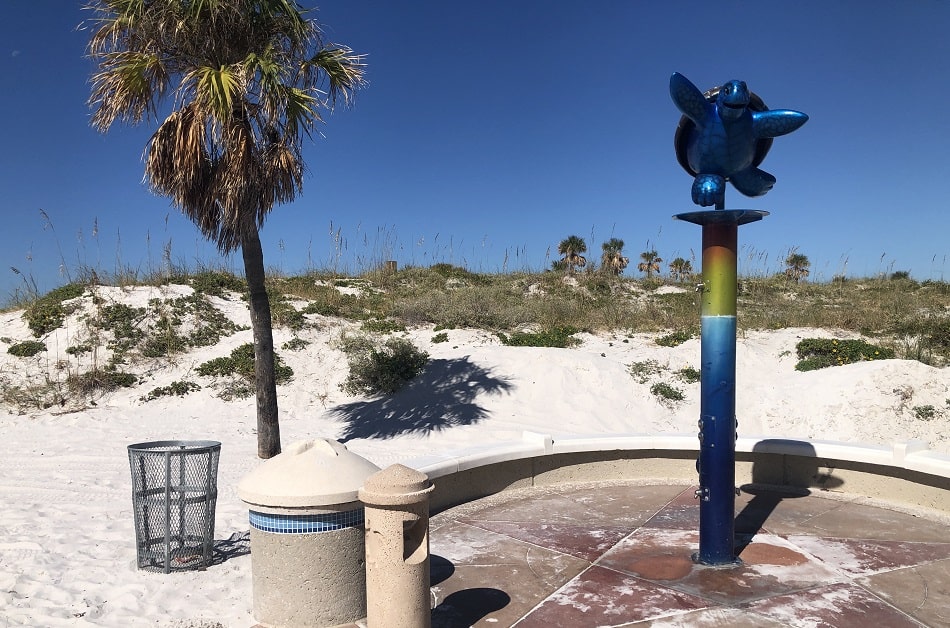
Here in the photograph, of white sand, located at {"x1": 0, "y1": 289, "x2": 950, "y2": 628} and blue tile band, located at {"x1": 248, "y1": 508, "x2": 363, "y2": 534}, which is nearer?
blue tile band, located at {"x1": 248, "y1": 508, "x2": 363, "y2": 534}

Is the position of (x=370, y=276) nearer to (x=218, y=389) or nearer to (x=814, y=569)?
(x=218, y=389)

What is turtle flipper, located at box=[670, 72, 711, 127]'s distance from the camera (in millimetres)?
4809

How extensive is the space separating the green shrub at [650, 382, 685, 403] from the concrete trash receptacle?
11112mm

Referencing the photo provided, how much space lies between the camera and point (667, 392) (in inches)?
566

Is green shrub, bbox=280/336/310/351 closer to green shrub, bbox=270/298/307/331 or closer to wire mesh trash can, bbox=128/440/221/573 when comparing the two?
green shrub, bbox=270/298/307/331

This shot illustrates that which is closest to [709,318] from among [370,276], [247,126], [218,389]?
[247,126]

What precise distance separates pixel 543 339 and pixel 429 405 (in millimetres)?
4497

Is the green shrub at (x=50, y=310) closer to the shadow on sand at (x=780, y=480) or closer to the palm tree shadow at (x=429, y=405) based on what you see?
the palm tree shadow at (x=429, y=405)

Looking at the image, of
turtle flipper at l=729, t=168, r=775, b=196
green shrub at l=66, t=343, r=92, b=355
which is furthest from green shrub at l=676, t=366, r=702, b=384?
green shrub at l=66, t=343, r=92, b=355

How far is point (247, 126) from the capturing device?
8.82m

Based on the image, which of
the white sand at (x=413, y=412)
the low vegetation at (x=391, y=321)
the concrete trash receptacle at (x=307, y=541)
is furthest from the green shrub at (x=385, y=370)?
the concrete trash receptacle at (x=307, y=541)

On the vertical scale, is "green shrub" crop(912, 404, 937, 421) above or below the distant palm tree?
below

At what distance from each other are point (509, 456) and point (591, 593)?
2629 millimetres

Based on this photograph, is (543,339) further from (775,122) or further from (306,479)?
(306,479)
